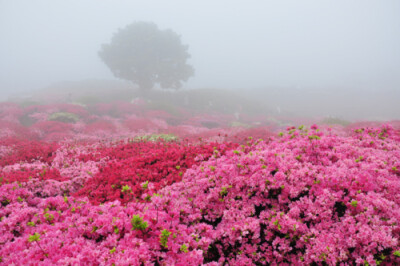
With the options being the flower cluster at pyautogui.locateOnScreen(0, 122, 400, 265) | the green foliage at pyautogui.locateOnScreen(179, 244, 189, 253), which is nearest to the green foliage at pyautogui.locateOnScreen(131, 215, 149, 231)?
the flower cluster at pyautogui.locateOnScreen(0, 122, 400, 265)

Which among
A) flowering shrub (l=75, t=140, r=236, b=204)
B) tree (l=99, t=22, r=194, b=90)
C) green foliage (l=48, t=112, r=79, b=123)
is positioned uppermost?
tree (l=99, t=22, r=194, b=90)

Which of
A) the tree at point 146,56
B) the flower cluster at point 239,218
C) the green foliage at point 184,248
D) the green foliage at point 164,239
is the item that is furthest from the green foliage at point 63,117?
the green foliage at point 184,248

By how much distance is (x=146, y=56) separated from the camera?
43094 mm

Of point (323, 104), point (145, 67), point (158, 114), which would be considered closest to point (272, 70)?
point (323, 104)

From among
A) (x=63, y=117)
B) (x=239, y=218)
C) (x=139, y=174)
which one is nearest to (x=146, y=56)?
(x=63, y=117)

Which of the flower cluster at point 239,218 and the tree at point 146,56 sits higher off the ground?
the tree at point 146,56

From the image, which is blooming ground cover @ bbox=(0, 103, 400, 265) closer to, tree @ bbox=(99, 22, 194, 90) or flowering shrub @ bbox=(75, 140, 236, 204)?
flowering shrub @ bbox=(75, 140, 236, 204)

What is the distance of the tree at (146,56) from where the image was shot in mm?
42875

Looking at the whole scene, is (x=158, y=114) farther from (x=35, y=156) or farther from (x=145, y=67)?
(x=35, y=156)

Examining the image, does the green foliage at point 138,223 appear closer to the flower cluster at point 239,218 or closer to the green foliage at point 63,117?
the flower cluster at point 239,218

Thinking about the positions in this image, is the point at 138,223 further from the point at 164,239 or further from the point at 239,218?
the point at 239,218

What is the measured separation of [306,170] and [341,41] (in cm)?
22646

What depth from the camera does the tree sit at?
42.9m

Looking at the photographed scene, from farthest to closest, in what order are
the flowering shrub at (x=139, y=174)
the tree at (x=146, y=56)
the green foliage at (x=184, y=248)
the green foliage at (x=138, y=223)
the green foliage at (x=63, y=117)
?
1. the tree at (x=146, y=56)
2. the green foliage at (x=63, y=117)
3. the flowering shrub at (x=139, y=174)
4. the green foliage at (x=138, y=223)
5. the green foliage at (x=184, y=248)
